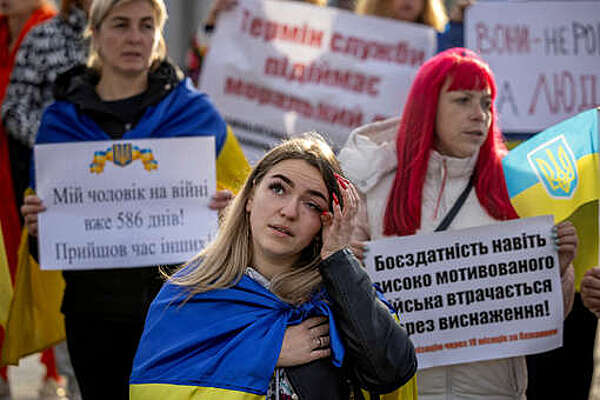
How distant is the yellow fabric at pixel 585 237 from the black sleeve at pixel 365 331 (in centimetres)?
151

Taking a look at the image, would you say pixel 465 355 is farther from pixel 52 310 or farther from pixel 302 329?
pixel 52 310

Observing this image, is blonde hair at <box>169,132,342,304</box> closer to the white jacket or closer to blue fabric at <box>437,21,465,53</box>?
the white jacket

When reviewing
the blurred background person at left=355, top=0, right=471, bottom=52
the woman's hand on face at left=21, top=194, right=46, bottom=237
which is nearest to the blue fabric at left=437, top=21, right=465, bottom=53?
the blurred background person at left=355, top=0, right=471, bottom=52

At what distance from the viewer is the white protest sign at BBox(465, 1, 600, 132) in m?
6.18

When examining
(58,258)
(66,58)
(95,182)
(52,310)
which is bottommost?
(52,310)

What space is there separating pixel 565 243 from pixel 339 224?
1.30 meters

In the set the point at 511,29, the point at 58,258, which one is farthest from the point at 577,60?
the point at 58,258

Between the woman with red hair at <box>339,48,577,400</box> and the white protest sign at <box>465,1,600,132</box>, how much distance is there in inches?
75.0

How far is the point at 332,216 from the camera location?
3277mm

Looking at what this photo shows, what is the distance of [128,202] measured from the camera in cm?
459

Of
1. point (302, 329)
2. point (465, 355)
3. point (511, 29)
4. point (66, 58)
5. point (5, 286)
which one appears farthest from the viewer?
point (511, 29)

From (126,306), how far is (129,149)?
2.27 feet

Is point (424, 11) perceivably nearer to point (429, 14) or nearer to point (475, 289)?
point (429, 14)

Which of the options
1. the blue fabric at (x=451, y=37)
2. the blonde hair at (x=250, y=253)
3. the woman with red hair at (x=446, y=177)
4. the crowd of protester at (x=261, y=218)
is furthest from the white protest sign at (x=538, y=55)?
the blonde hair at (x=250, y=253)
